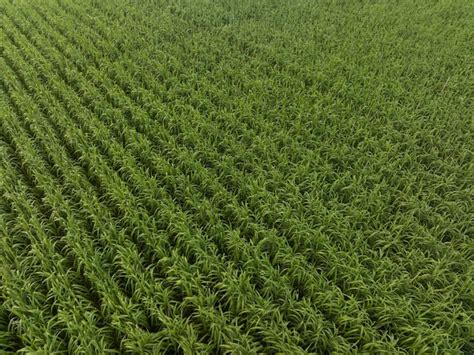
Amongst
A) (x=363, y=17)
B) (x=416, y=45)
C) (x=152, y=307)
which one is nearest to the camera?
(x=152, y=307)

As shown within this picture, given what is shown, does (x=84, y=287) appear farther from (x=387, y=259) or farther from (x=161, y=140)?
(x=387, y=259)

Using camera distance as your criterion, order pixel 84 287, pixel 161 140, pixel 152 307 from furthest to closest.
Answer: pixel 161 140, pixel 84 287, pixel 152 307

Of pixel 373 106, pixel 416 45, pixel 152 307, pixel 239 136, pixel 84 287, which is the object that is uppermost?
pixel 416 45

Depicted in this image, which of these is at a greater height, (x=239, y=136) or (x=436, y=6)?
(x=436, y=6)

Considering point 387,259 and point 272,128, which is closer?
point 387,259

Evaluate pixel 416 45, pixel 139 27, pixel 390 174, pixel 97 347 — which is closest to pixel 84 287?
pixel 97 347

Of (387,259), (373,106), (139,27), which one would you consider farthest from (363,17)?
(387,259)
